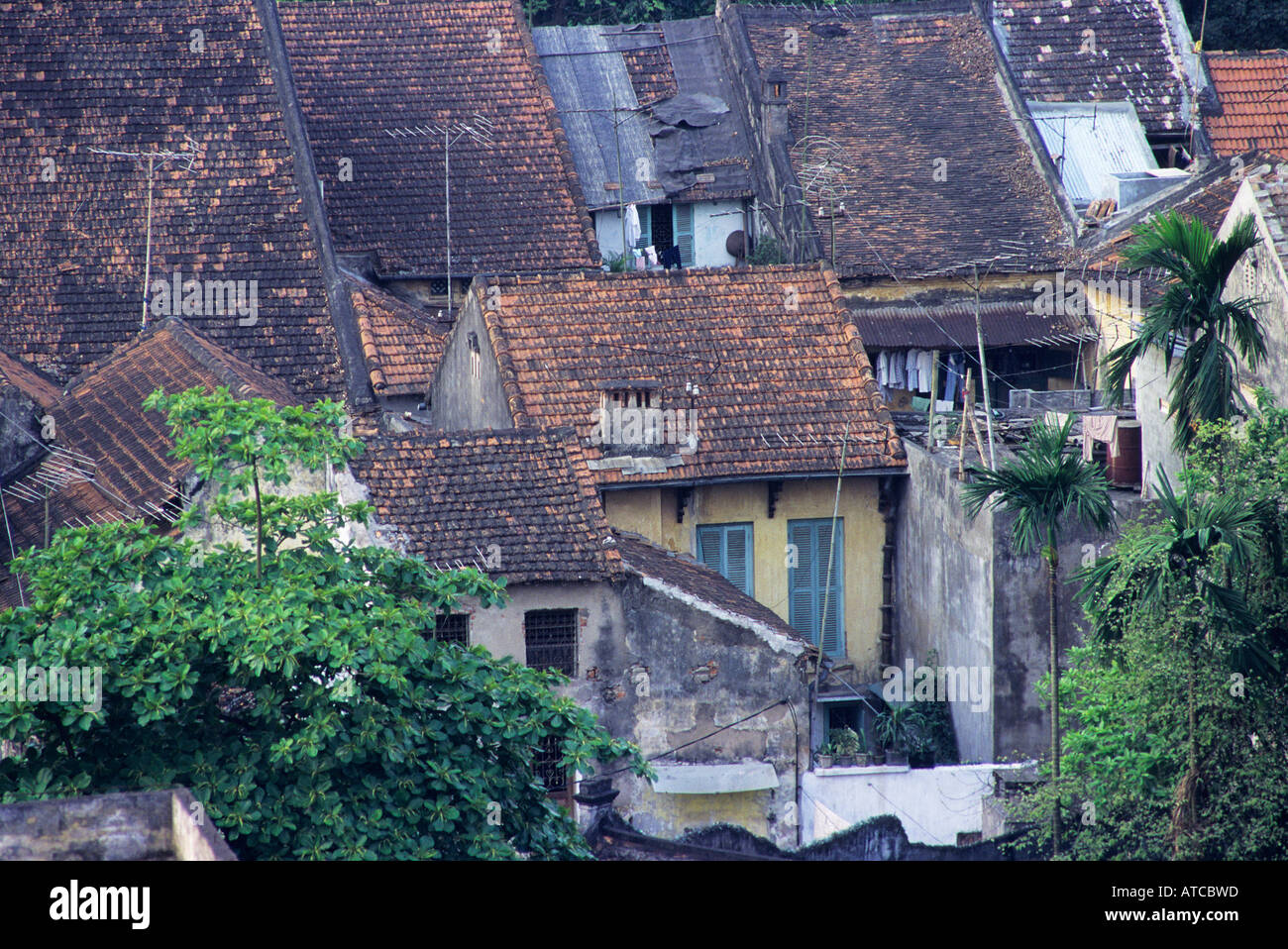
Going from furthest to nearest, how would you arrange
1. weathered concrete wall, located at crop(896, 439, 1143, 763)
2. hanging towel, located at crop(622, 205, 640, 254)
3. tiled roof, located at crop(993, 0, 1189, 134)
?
tiled roof, located at crop(993, 0, 1189, 134) < hanging towel, located at crop(622, 205, 640, 254) < weathered concrete wall, located at crop(896, 439, 1143, 763)

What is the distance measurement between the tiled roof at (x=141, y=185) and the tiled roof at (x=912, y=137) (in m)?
9.41

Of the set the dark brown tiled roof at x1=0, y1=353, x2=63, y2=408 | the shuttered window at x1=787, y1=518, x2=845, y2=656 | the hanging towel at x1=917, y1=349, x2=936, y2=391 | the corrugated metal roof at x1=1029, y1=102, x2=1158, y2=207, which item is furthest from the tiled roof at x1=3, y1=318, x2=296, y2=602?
the corrugated metal roof at x1=1029, y1=102, x2=1158, y2=207

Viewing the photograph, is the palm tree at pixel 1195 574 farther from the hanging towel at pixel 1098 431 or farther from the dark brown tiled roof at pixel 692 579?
the hanging towel at pixel 1098 431

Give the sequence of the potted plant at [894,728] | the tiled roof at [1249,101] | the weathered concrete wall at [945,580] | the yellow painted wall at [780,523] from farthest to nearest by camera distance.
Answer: the tiled roof at [1249,101] → the yellow painted wall at [780,523] → the potted plant at [894,728] → the weathered concrete wall at [945,580]

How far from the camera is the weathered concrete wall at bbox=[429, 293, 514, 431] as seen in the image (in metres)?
25.4

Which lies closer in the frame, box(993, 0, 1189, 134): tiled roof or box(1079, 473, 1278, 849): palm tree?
box(1079, 473, 1278, 849): palm tree

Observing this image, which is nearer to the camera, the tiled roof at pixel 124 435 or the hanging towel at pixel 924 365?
the tiled roof at pixel 124 435

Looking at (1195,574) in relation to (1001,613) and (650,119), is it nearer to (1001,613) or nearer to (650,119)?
(1001,613)

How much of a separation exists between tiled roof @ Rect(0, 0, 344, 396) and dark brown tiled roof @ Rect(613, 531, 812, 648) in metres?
6.23

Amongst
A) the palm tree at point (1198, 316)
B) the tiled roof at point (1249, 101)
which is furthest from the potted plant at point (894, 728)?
the tiled roof at point (1249, 101)

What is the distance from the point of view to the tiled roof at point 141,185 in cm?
2767

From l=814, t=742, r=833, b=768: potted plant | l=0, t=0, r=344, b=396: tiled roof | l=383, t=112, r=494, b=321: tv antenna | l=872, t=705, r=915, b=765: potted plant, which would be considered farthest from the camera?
l=383, t=112, r=494, b=321: tv antenna

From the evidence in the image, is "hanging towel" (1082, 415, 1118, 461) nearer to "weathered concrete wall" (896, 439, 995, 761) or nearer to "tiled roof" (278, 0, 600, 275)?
"weathered concrete wall" (896, 439, 995, 761)

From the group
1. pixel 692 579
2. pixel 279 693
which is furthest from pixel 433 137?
pixel 279 693
